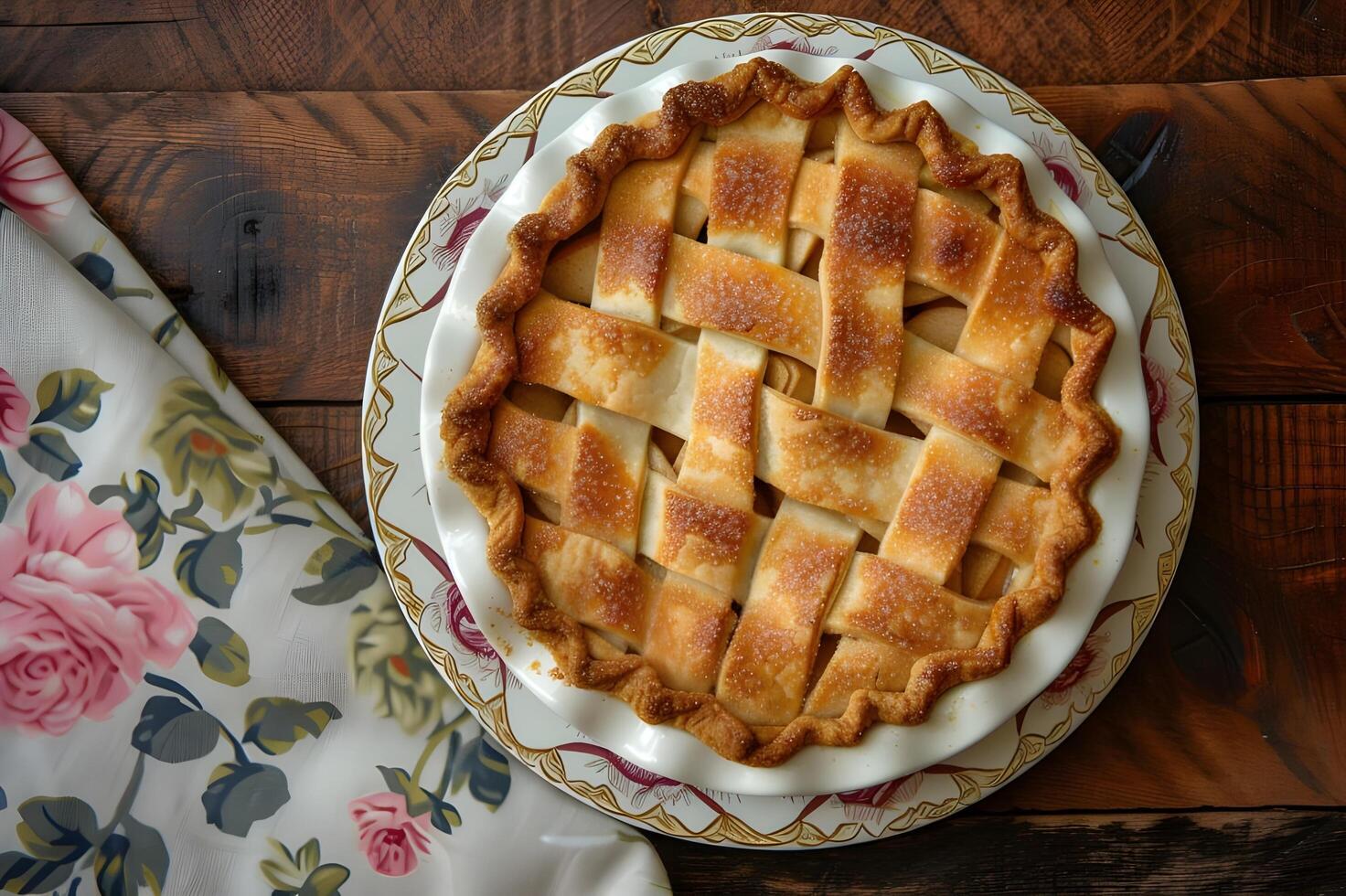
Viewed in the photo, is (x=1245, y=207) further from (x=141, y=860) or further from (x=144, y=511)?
(x=141, y=860)

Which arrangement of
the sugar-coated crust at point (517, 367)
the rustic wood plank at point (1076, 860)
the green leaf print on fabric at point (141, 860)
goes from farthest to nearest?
the rustic wood plank at point (1076, 860) < the green leaf print on fabric at point (141, 860) < the sugar-coated crust at point (517, 367)

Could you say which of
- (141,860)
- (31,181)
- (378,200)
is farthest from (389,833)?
(31,181)

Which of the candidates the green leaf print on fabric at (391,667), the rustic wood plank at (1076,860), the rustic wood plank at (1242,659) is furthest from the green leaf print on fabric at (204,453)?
the rustic wood plank at (1242,659)

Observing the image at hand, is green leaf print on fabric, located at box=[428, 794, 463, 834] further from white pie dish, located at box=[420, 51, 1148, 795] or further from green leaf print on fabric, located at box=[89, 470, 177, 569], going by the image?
green leaf print on fabric, located at box=[89, 470, 177, 569]

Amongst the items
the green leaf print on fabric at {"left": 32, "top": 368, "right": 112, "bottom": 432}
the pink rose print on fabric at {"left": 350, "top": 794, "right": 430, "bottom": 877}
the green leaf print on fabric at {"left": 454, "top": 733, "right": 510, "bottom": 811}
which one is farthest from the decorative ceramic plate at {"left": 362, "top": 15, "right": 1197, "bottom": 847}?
the green leaf print on fabric at {"left": 32, "top": 368, "right": 112, "bottom": 432}

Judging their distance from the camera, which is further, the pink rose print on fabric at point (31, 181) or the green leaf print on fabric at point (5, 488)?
the pink rose print on fabric at point (31, 181)

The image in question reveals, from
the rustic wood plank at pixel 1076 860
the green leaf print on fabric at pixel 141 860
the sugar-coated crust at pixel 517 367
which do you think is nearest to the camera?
the sugar-coated crust at pixel 517 367

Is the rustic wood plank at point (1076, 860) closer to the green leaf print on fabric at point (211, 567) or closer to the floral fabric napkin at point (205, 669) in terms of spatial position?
the floral fabric napkin at point (205, 669)
